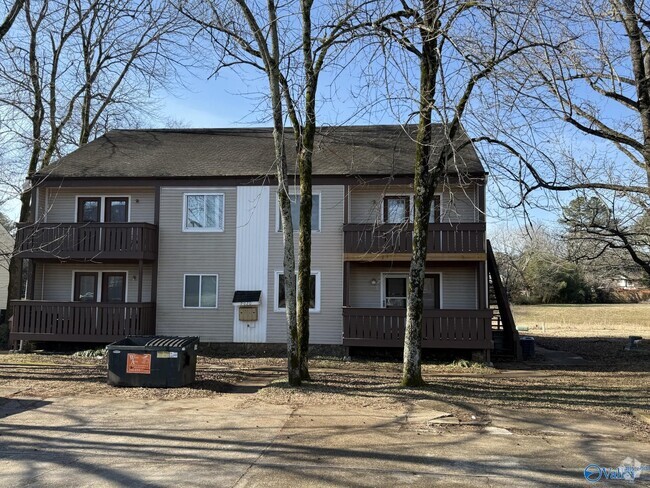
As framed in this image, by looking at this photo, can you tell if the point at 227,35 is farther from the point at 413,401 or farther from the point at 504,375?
the point at 504,375

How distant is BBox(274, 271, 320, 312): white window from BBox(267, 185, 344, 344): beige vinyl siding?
106mm

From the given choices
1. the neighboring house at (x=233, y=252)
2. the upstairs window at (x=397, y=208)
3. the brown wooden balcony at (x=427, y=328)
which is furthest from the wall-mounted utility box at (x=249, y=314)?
the upstairs window at (x=397, y=208)

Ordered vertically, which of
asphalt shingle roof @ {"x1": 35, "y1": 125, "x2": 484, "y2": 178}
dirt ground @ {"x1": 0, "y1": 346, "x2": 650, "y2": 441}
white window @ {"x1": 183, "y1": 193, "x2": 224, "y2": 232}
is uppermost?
asphalt shingle roof @ {"x1": 35, "y1": 125, "x2": 484, "y2": 178}

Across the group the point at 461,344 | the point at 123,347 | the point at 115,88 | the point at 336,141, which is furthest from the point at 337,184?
the point at 115,88

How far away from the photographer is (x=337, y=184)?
59.1 feet

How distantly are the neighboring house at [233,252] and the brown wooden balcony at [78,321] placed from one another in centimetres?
4

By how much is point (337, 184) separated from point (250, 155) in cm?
384

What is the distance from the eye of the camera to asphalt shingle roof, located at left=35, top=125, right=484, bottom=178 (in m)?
18.3

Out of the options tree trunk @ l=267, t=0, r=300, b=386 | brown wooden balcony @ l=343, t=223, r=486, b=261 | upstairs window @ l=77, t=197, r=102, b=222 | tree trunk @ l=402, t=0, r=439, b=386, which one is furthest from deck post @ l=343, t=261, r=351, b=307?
upstairs window @ l=77, t=197, r=102, b=222

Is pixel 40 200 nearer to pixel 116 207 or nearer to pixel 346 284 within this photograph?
pixel 116 207

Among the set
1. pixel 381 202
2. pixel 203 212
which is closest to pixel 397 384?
pixel 381 202

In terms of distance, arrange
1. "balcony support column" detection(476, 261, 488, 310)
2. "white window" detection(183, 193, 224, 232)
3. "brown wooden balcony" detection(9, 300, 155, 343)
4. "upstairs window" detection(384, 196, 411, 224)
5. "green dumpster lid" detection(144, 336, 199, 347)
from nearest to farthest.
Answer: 1. "green dumpster lid" detection(144, 336, 199, 347)
2. "balcony support column" detection(476, 261, 488, 310)
3. "brown wooden balcony" detection(9, 300, 155, 343)
4. "upstairs window" detection(384, 196, 411, 224)
5. "white window" detection(183, 193, 224, 232)

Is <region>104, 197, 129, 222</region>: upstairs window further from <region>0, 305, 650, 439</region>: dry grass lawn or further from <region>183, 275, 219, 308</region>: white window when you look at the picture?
<region>0, 305, 650, 439</region>: dry grass lawn

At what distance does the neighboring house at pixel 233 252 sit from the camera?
1683 cm
